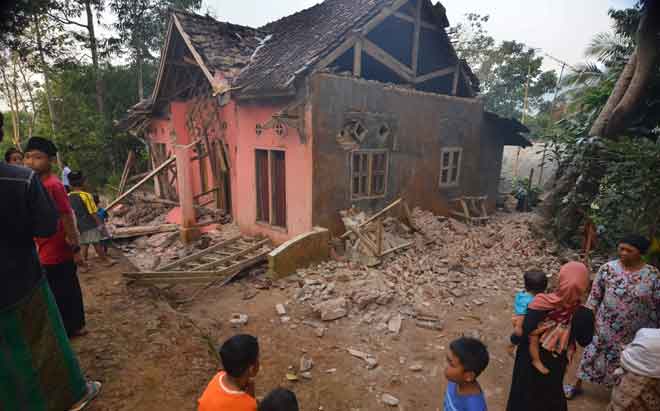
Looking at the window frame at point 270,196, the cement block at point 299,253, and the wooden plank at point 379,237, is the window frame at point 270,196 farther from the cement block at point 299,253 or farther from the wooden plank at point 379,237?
the wooden plank at point 379,237

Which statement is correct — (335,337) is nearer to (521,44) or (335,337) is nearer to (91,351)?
(91,351)

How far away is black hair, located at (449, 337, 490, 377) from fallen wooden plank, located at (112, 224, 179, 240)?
8655 mm

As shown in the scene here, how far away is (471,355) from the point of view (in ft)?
6.77

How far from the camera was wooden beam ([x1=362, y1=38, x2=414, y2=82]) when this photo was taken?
298 inches

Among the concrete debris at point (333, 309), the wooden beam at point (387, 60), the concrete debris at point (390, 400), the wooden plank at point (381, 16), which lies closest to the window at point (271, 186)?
the concrete debris at point (333, 309)

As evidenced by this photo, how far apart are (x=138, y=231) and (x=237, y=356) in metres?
8.29

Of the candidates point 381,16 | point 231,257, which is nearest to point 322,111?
point 381,16

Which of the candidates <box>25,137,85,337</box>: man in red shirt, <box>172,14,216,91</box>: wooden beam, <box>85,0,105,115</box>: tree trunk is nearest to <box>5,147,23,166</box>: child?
<box>25,137,85,337</box>: man in red shirt

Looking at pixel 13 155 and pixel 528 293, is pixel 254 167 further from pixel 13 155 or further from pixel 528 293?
pixel 528 293

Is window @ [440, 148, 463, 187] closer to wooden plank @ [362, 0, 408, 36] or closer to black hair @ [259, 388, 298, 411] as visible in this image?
wooden plank @ [362, 0, 408, 36]

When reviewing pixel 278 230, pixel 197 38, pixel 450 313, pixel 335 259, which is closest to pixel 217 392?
pixel 450 313

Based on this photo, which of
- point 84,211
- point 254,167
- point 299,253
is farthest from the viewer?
point 254,167

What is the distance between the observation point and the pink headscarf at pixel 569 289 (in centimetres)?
226

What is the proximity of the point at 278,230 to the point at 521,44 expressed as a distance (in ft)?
80.4
